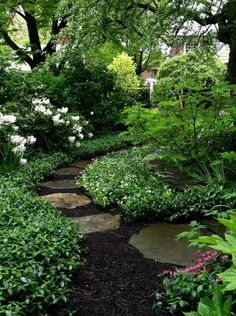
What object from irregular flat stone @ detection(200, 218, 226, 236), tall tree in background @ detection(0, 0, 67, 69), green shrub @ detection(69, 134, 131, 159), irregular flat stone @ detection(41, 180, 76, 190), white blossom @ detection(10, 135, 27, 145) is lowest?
irregular flat stone @ detection(41, 180, 76, 190)

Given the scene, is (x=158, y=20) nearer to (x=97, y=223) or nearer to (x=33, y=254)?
(x=97, y=223)

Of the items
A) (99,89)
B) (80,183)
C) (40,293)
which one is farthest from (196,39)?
(40,293)

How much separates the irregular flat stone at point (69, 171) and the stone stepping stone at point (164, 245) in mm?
2817

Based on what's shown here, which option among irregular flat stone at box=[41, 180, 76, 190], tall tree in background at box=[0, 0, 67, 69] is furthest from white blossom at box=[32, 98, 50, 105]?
irregular flat stone at box=[41, 180, 76, 190]

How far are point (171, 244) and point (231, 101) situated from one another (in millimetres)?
2085

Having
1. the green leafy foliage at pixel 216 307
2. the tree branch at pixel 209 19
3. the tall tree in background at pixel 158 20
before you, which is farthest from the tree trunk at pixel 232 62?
the green leafy foliage at pixel 216 307

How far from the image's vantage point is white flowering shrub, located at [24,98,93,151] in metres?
7.42

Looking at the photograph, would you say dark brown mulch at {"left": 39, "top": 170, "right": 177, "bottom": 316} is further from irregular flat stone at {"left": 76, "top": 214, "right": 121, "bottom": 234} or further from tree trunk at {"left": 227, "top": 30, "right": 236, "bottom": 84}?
tree trunk at {"left": 227, "top": 30, "right": 236, "bottom": 84}

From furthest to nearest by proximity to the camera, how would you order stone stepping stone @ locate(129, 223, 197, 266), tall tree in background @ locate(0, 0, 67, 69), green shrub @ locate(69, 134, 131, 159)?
tall tree in background @ locate(0, 0, 67, 69), green shrub @ locate(69, 134, 131, 159), stone stepping stone @ locate(129, 223, 197, 266)

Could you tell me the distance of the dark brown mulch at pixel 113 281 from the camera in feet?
8.71

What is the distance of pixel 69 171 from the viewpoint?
6883mm

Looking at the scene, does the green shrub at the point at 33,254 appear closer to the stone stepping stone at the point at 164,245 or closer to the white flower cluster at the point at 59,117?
the stone stepping stone at the point at 164,245

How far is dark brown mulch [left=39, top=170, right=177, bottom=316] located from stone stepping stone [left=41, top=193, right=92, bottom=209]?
107 cm

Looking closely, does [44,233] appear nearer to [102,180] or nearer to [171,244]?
[171,244]
